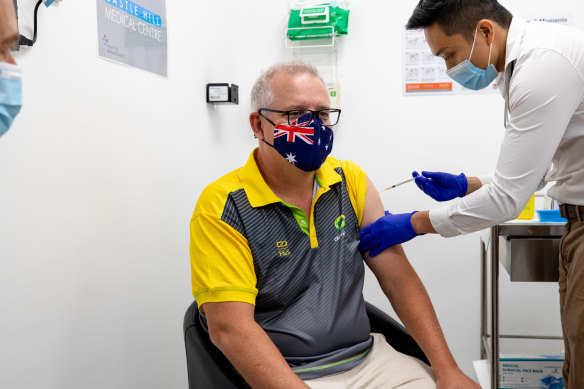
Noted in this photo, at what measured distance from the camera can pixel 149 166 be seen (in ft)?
5.69

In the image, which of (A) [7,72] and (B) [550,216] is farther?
(B) [550,216]

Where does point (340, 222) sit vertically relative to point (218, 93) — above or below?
below

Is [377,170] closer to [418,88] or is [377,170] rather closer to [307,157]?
[418,88]

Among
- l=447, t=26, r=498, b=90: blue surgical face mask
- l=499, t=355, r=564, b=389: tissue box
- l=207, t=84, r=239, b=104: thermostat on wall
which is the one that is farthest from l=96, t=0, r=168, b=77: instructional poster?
l=499, t=355, r=564, b=389: tissue box

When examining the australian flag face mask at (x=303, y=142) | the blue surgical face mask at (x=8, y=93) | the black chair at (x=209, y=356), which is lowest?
the black chair at (x=209, y=356)

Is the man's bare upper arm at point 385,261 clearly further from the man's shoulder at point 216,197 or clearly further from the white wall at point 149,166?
the white wall at point 149,166

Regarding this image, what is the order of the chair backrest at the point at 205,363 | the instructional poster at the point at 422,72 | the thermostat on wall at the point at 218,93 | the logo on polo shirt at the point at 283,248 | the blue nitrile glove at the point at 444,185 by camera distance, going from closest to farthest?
the chair backrest at the point at 205,363 → the logo on polo shirt at the point at 283,248 → the blue nitrile glove at the point at 444,185 → the thermostat on wall at the point at 218,93 → the instructional poster at the point at 422,72

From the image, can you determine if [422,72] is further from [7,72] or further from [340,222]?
[7,72]

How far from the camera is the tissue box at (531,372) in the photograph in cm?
210

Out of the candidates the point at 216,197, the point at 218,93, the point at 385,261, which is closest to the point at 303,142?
the point at 216,197

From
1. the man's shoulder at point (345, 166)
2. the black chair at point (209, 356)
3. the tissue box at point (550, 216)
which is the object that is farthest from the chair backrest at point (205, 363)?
the tissue box at point (550, 216)

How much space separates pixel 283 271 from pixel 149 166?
2.26 feet

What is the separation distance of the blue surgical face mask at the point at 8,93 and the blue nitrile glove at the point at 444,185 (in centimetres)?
138

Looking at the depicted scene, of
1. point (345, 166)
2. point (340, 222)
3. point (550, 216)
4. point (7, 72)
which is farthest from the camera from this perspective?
point (550, 216)
